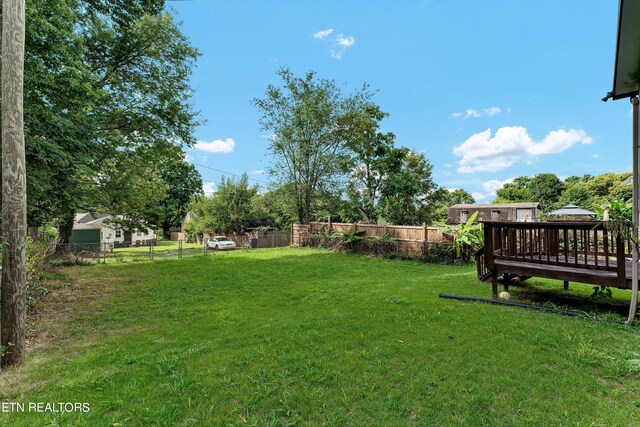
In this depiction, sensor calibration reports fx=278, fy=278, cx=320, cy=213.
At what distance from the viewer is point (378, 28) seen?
977 centimetres

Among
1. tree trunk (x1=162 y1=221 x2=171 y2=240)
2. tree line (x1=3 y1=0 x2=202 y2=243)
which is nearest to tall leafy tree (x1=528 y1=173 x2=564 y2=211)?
tree line (x1=3 y1=0 x2=202 y2=243)

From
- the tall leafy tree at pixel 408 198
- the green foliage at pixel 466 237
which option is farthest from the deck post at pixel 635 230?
the tall leafy tree at pixel 408 198

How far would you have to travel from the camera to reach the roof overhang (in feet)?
9.41

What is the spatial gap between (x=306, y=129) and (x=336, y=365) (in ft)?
50.7

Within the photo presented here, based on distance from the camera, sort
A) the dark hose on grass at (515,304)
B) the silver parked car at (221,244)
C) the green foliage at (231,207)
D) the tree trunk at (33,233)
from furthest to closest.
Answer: the green foliage at (231,207) < the silver parked car at (221,244) < the tree trunk at (33,233) < the dark hose on grass at (515,304)

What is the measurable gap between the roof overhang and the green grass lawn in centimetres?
337

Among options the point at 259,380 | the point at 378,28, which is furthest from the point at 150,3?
the point at 259,380

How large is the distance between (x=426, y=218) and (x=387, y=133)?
19.2 feet

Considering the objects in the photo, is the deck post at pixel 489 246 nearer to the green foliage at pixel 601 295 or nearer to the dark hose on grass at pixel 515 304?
the dark hose on grass at pixel 515 304

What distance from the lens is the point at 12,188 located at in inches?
126

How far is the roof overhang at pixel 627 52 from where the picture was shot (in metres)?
2.87

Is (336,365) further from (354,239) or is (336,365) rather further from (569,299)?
(354,239)

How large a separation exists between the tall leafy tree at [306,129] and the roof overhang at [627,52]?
1350 cm

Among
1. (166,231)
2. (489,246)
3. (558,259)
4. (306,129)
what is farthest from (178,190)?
(558,259)
